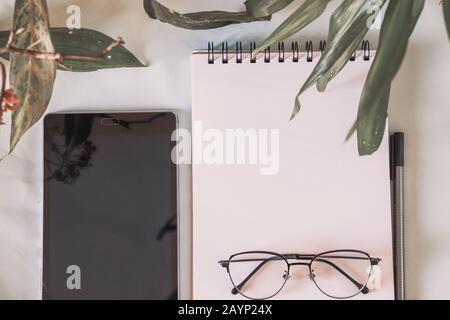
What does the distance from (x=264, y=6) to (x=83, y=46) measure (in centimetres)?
19

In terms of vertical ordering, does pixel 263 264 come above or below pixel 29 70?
below

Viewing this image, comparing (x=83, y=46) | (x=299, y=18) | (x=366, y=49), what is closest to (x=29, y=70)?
(x=83, y=46)

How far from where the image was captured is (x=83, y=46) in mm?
565

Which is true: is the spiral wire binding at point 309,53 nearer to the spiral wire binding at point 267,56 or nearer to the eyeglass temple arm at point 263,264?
the spiral wire binding at point 267,56

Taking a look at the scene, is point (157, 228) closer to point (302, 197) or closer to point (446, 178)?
point (302, 197)

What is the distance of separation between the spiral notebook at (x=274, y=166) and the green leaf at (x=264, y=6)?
0.04 meters

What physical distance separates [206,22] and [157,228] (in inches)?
8.6

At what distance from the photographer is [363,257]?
A: 567mm

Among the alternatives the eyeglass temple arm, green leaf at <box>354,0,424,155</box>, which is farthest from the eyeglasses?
green leaf at <box>354,0,424,155</box>

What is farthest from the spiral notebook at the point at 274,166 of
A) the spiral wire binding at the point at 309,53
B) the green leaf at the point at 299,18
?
the green leaf at the point at 299,18

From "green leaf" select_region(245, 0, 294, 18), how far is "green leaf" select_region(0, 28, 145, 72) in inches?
5.3

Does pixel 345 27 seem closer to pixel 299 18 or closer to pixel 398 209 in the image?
pixel 299 18

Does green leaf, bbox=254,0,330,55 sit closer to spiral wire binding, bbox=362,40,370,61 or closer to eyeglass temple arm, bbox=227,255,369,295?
spiral wire binding, bbox=362,40,370,61

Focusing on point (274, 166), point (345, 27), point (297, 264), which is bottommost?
point (297, 264)
